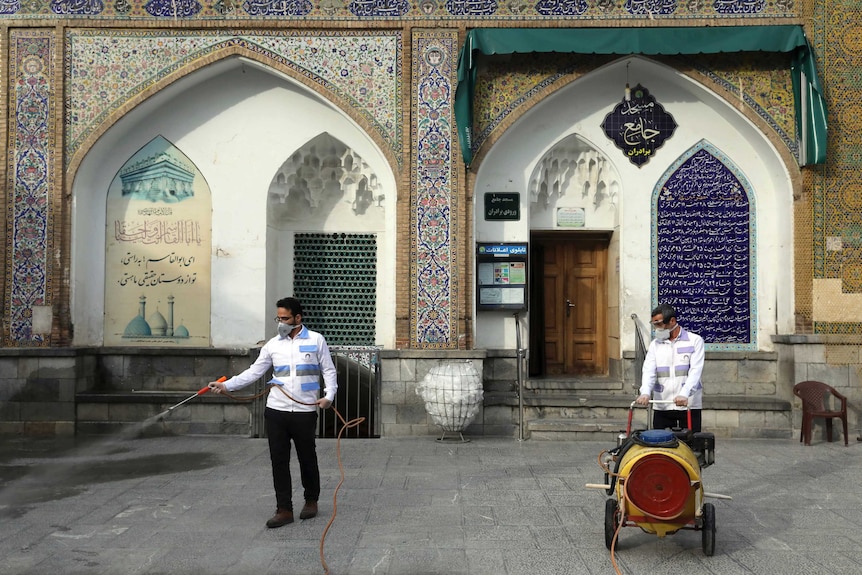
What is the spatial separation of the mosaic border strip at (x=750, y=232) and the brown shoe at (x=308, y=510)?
571 centimetres

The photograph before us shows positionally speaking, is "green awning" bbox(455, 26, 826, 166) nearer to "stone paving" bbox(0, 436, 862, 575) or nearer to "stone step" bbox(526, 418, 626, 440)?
"stone step" bbox(526, 418, 626, 440)

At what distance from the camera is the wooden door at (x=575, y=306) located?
34.3ft

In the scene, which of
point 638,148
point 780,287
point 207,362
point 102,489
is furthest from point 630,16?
point 102,489

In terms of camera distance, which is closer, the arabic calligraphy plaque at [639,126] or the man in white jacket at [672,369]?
the man in white jacket at [672,369]

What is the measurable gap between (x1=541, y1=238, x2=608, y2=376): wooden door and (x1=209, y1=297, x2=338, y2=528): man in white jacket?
554cm

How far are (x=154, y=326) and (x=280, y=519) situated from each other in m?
5.34

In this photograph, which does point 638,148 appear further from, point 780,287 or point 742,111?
point 780,287

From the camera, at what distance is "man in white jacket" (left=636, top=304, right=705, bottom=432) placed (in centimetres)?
533

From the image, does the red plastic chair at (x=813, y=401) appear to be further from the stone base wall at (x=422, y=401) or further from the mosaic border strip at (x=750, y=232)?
the mosaic border strip at (x=750, y=232)

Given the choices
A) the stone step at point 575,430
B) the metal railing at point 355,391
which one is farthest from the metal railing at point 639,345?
the metal railing at point 355,391

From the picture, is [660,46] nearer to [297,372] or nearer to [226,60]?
[226,60]

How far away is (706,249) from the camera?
381 inches

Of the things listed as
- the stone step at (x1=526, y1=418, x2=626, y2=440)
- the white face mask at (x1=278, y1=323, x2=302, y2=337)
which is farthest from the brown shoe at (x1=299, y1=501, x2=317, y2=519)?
the stone step at (x1=526, y1=418, x2=626, y2=440)

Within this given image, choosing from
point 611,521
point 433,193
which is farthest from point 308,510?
point 433,193
